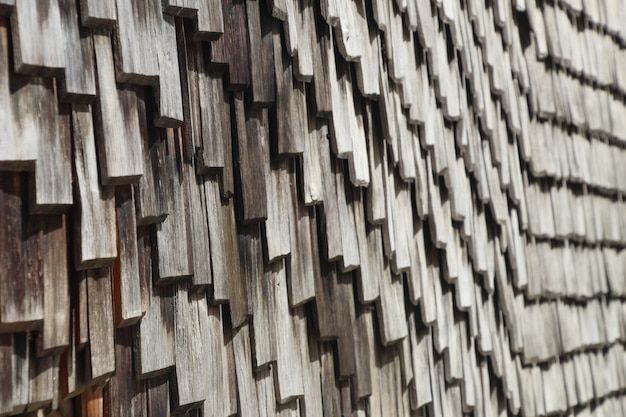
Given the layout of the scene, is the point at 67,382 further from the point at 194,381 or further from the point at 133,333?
the point at 194,381

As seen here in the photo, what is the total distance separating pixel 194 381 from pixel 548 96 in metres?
2.48

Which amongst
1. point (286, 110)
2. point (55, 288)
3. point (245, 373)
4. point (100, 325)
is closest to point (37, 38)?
point (55, 288)

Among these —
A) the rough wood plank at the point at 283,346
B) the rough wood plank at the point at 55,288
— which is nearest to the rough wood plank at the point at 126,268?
the rough wood plank at the point at 55,288

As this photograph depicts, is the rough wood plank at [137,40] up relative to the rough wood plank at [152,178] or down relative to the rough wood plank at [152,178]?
up

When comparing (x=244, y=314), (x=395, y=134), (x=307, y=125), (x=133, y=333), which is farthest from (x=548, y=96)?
(x=133, y=333)

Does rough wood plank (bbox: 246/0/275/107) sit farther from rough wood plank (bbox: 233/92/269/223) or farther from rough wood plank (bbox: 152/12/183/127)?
rough wood plank (bbox: 152/12/183/127)

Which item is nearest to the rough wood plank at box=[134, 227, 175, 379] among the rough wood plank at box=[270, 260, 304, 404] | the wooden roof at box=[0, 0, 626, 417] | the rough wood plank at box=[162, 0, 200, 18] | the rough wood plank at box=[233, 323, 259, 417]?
the wooden roof at box=[0, 0, 626, 417]

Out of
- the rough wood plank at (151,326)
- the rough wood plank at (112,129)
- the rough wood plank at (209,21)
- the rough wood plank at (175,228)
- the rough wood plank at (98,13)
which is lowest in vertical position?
the rough wood plank at (151,326)

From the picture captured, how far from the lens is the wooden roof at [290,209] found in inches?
60.1

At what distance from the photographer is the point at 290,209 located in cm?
214

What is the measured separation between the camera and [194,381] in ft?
5.90

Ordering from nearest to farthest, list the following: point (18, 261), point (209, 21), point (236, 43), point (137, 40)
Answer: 1. point (18, 261)
2. point (137, 40)
3. point (209, 21)
4. point (236, 43)

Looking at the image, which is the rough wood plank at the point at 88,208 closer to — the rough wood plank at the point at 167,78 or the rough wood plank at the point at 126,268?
Result: the rough wood plank at the point at 126,268

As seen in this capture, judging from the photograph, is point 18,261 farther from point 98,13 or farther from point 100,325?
point 98,13
